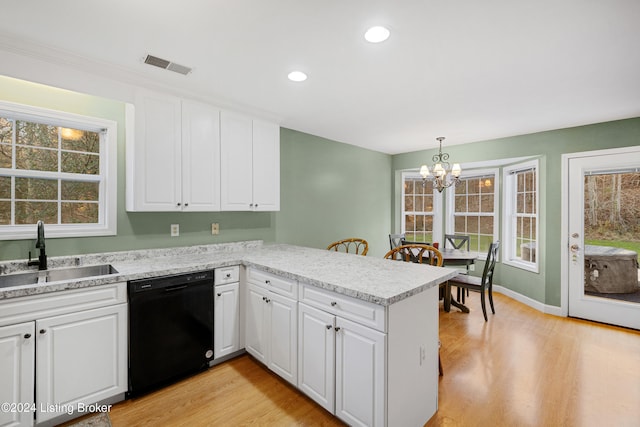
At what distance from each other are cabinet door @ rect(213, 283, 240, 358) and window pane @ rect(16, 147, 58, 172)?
1703 mm

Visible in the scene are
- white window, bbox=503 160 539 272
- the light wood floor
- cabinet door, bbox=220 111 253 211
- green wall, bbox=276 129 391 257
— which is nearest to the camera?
the light wood floor

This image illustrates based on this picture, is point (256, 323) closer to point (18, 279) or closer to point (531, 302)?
point (18, 279)

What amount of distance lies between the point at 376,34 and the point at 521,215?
4.22 m

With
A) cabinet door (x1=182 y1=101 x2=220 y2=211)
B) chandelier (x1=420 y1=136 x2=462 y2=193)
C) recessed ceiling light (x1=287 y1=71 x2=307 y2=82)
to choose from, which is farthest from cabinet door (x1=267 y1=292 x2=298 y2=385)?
chandelier (x1=420 y1=136 x2=462 y2=193)

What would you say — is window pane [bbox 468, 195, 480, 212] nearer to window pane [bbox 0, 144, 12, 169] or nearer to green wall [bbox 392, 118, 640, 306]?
green wall [bbox 392, 118, 640, 306]

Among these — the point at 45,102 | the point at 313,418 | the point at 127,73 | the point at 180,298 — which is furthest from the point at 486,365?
the point at 45,102

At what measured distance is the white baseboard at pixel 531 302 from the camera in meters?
3.87

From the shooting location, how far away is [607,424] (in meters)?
1.91

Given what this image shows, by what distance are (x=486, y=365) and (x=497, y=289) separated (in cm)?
282

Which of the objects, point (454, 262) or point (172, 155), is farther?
point (454, 262)

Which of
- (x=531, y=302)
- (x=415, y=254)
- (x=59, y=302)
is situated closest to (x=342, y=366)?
(x=59, y=302)

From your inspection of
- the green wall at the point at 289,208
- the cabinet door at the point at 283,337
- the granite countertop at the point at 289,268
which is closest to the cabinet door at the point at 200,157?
the green wall at the point at 289,208

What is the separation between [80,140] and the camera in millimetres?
2555

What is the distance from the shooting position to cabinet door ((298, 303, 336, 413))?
1.86 metres
